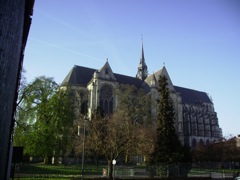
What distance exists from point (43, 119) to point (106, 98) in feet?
57.9

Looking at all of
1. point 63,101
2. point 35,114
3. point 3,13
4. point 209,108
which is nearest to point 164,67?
point 209,108

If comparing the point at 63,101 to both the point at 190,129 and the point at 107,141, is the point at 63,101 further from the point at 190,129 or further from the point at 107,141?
the point at 190,129

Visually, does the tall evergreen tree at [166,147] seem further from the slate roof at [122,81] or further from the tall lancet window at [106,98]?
the slate roof at [122,81]

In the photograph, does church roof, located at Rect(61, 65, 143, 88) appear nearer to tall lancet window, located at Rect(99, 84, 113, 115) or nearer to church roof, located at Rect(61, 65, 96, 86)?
church roof, located at Rect(61, 65, 96, 86)

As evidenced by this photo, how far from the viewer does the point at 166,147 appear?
82.3 ft

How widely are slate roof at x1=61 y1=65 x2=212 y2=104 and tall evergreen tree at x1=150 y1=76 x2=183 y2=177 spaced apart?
75.9ft

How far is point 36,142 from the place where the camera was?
2967 cm

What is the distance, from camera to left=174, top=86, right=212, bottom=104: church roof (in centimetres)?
7039

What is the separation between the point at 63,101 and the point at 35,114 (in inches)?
173

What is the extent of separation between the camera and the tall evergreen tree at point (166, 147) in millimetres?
23266

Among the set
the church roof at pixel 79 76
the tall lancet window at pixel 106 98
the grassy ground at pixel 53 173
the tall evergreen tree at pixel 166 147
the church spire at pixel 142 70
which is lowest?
the grassy ground at pixel 53 173

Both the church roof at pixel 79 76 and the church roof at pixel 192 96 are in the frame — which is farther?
the church roof at pixel 192 96

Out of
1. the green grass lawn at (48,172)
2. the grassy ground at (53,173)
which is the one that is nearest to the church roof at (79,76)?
the green grass lawn at (48,172)

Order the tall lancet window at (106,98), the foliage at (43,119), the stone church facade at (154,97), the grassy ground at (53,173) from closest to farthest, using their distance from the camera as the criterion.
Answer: the grassy ground at (53,173) < the foliage at (43,119) < the stone church facade at (154,97) < the tall lancet window at (106,98)
